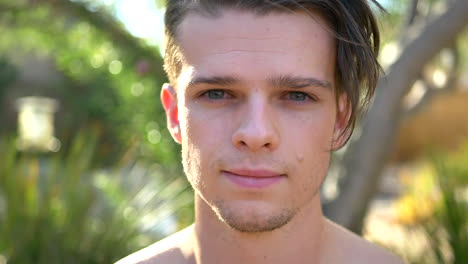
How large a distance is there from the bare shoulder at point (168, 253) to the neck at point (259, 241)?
7cm

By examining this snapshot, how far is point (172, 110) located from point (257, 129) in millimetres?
448

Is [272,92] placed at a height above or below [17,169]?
above

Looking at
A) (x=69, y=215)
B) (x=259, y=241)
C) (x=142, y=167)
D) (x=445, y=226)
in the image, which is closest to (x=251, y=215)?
(x=259, y=241)

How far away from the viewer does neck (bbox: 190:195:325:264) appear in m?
2.03

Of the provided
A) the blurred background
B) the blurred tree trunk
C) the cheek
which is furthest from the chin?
the blurred tree trunk

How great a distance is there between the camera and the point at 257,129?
1.78m

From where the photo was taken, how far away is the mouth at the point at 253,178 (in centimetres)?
181

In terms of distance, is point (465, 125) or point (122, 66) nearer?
point (122, 66)

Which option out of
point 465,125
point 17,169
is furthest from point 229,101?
point 465,125

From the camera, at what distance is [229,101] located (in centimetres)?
189

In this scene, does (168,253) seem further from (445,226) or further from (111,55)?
(111,55)

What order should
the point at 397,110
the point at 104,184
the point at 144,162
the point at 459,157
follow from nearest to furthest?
the point at 397,110
the point at 104,184
the point at 144,162
the point at 459,157

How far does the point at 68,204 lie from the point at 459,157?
214 inches

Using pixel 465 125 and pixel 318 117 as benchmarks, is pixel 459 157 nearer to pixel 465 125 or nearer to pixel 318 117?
pixel 318 117
